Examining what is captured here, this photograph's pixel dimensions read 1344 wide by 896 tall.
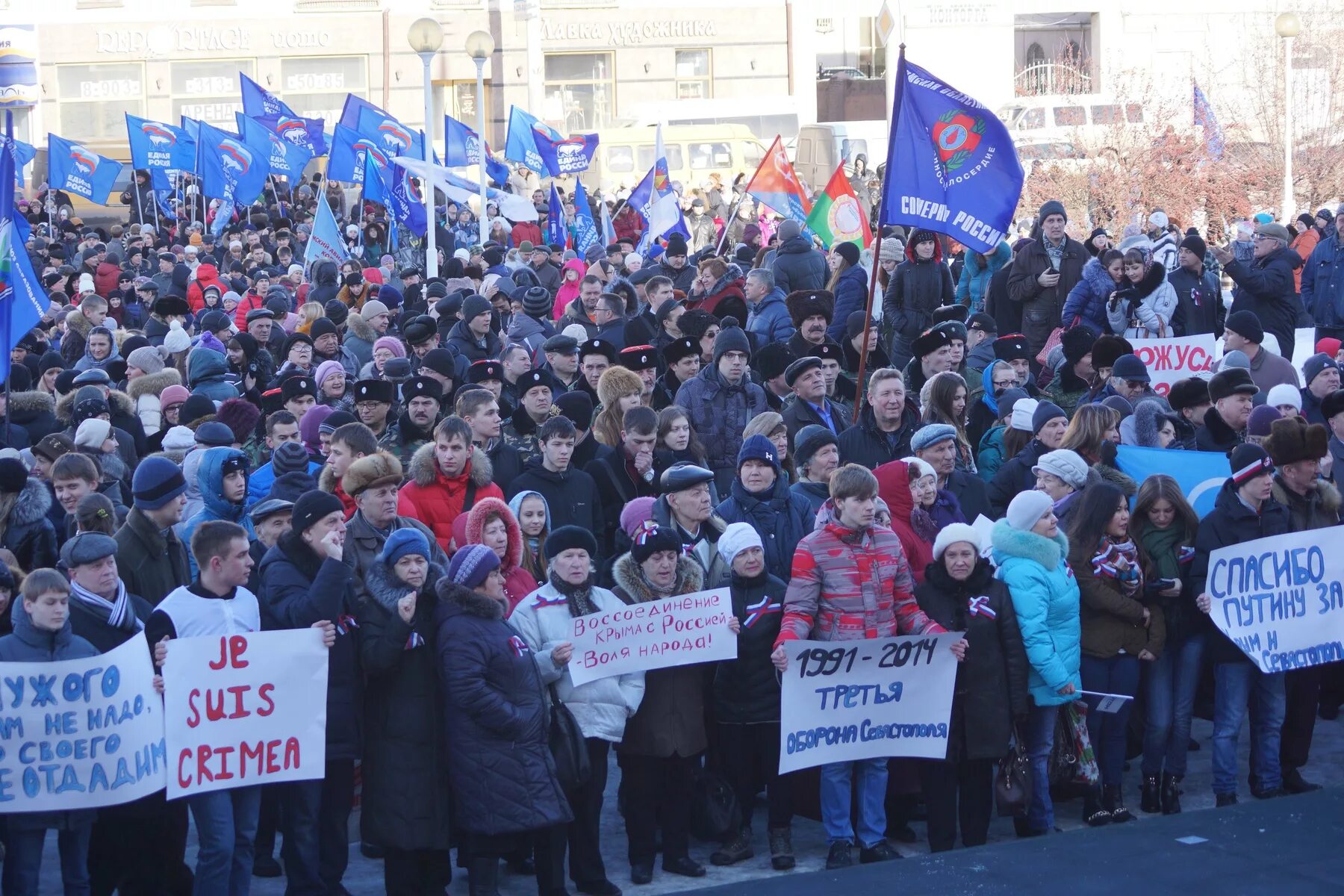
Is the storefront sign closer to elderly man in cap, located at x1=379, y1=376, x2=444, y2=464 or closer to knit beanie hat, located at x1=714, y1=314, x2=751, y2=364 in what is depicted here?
knit beanie hat, located at x1=714, y1=314, x2=751, y2=364

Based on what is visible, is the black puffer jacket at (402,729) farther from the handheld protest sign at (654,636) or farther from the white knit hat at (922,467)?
the white knit hat at (922,467)

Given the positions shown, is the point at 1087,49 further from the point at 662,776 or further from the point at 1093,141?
the point at 662,776

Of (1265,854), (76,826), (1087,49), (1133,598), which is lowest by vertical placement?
(1265,854)

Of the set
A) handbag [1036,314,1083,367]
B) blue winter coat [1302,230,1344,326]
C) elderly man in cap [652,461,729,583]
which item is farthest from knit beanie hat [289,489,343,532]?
blue winter coat [1302,230,1344,326]

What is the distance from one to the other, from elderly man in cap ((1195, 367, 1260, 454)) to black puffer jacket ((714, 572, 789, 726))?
335 centimetres

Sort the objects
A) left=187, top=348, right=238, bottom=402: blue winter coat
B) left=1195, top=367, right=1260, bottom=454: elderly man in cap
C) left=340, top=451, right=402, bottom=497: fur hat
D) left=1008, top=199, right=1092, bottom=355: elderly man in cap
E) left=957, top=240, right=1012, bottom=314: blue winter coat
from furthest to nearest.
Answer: left=957, top=240, right=1012, bottom=314: blue winter coat → left=1008, top=199, right=1092, bottom=355: elderly man in cap → left=187, top=348, right=238, bottom=402: blue winter coat → left=1195, top=367, right=1260, bottom=454: elderly man in cap → left=340, top=451, right=402, bottom=497: fur hat

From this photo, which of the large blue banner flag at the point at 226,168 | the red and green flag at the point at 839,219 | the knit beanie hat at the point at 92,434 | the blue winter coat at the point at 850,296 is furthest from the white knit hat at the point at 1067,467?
the large blue banner flag at the point at 226,168

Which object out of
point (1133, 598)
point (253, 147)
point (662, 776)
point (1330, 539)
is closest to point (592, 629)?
point (662, 776)

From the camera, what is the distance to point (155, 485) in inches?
281

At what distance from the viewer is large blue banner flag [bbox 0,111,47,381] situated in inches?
353

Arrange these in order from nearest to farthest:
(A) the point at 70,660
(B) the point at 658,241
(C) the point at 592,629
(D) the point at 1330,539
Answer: (A) the point at 70,660, (C) the point at 592,629, (D) the point at 1330,539, (B) the point at 658,241

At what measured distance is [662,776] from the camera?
7250mm

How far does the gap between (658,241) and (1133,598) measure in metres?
14.1

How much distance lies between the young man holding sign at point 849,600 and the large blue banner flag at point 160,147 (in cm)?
2151
